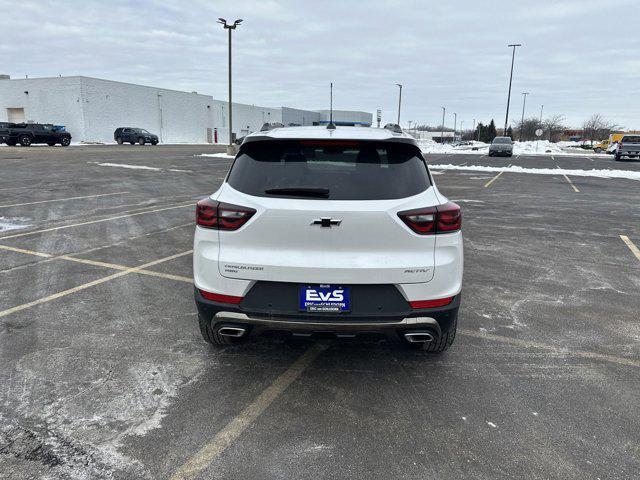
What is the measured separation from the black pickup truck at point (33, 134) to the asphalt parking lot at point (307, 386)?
38.1 metres

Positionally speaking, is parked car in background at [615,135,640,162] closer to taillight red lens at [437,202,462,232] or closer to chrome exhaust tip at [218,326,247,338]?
taillight red lens at [437,202,462,232]

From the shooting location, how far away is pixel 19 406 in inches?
120

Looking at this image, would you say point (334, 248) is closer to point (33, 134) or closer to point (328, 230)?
point (328, 230)

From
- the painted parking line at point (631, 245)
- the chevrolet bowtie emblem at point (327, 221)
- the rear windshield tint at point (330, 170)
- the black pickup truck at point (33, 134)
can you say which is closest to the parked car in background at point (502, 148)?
the painted parking line at point (631, 245)

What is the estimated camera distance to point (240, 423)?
2.91 m

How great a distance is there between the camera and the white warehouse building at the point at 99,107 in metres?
50.6

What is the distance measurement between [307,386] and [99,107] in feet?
187

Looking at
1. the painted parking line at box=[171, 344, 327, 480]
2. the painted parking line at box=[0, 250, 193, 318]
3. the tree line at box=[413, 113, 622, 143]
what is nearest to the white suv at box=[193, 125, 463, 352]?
the painted parking line at box=[171, 344, 327, 480]

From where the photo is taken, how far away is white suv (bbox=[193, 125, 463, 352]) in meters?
3.05

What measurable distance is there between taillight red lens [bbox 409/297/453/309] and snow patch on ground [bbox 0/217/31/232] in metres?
7.94

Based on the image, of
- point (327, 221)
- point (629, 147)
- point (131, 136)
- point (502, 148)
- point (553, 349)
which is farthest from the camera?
point (131, 136)

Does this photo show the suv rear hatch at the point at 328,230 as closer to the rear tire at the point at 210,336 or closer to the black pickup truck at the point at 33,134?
the rear tire at the point at 210,336

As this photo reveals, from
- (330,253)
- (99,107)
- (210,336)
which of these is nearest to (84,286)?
(210,336)

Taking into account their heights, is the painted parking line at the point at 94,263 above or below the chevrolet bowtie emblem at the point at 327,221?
below
